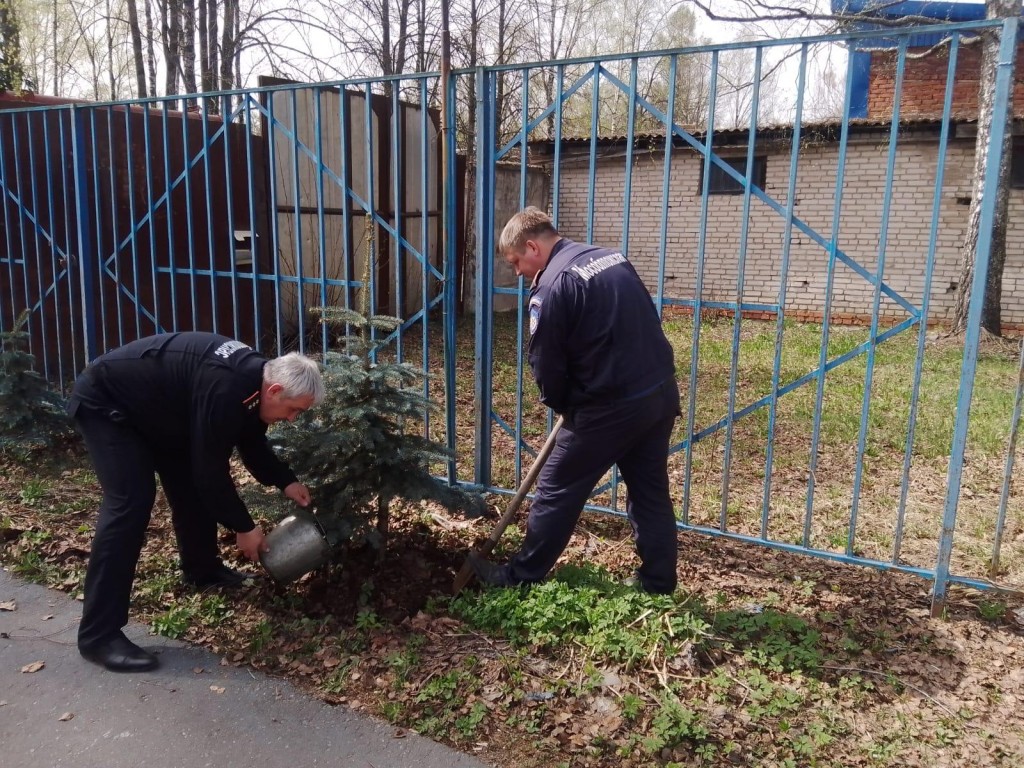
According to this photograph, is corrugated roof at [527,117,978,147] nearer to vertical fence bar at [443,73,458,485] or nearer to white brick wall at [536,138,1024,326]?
white brick wall at [536,138,1024,326]

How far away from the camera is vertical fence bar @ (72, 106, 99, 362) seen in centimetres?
595

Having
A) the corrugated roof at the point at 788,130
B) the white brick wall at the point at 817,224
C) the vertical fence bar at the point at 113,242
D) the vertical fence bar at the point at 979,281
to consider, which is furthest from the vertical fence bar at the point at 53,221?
the white brick wall at the point at 817,224

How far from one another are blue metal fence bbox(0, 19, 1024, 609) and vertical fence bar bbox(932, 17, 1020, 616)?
0.01m

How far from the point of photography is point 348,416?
11.8 feet

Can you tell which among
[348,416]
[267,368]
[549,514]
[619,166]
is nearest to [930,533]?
[549,514]

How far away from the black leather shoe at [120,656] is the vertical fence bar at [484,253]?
2125 mm

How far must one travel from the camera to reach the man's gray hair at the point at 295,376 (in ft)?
9.87

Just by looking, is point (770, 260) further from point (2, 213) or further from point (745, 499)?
point (2, 213)

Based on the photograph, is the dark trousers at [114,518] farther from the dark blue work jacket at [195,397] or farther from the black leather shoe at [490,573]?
the black leather shoe at [490,573]

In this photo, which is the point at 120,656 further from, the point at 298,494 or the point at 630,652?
the point at 630,652

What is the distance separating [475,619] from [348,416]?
1.04 meters

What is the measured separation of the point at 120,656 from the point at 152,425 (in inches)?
35.8

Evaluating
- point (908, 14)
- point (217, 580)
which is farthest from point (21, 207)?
point (908, 14)

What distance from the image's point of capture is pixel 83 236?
19.8 feet
